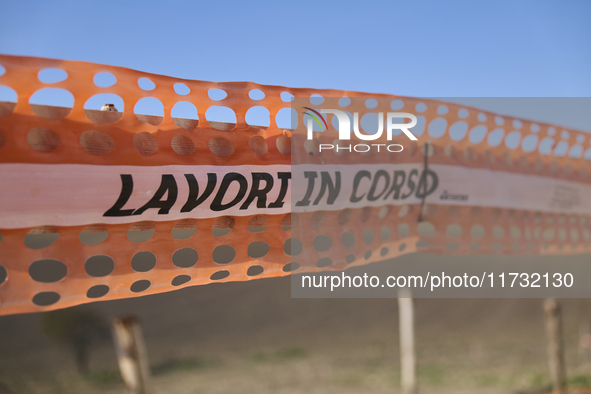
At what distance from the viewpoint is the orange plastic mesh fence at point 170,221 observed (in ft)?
3.11

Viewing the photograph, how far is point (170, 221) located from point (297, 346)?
651 cm

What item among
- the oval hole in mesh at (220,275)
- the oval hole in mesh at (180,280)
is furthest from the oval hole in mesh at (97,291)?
the oval hole in mesh at (220,275)

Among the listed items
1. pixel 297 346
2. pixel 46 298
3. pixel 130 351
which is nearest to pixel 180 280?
pixel 46 298

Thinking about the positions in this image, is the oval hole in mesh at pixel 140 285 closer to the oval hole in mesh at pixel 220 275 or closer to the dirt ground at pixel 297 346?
the oval hole in mesh at pixel 220 275

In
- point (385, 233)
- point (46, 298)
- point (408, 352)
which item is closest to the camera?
point (46, 298)

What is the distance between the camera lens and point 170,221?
3.74ft

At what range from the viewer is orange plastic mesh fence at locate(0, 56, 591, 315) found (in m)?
0.95

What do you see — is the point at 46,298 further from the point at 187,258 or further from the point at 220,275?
the point at 220,275

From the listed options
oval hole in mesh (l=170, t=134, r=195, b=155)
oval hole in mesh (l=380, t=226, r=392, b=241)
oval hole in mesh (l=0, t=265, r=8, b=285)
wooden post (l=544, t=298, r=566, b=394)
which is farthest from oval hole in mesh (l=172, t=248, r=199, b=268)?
wooden post (l=544, t=298, r=566, b=394)

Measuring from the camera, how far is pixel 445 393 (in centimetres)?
530

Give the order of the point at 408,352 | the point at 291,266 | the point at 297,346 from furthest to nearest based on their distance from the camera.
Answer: the point at 297,346 < the point at 408,352 < the point at 291,266

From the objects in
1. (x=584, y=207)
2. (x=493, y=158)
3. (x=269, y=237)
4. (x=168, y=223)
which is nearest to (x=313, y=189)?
(x=269, y=237)

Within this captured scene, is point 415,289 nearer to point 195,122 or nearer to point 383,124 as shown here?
point 383,124

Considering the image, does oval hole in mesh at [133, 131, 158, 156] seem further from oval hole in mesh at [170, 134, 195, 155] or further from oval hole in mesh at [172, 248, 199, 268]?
oval hole in mesh at [172, 248, 199, 268]
